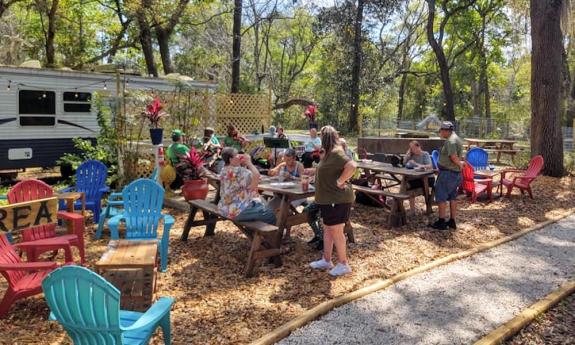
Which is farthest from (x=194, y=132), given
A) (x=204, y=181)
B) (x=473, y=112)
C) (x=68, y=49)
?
(x=473, y=112)

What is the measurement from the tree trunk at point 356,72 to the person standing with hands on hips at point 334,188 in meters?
18.7

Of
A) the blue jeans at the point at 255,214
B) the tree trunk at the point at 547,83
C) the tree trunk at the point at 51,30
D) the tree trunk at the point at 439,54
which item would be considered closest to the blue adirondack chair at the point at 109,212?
the blue jeans at the point at 255,214

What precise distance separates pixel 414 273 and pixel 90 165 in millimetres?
4503

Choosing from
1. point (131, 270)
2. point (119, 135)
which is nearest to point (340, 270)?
point (131, 270)

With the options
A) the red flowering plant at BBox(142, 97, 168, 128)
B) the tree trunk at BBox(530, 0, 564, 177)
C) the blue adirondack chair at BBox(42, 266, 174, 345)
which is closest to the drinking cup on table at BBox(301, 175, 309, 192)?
the blue adirondack chair at BBox(42, 266, 174, 345)

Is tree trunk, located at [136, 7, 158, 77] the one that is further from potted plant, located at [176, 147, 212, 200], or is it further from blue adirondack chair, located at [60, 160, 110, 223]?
blue adirondack chair, located at [60, 160, 110, 223]

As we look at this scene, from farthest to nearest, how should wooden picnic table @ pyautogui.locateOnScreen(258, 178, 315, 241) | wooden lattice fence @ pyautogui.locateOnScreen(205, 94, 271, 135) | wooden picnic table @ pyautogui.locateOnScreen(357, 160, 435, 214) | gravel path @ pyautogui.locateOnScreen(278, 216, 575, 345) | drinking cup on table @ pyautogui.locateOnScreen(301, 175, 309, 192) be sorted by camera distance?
wooden lattice fence @ pyautogui.locateOnScreen(205, 94, 271, 135)
wooden picnic table @ pyautogui.locateOnScreen(357, 160, 435, 214)
drinking cup on table @ pyautogui.locateOnScreen(301, 175, 309, 192)
wooden picnic table @ pyautogui.locateOnScreen(258, 178, 315, 241)
gravel path @ pyautogui.locateOnScreen(278, 216, 575, 345)

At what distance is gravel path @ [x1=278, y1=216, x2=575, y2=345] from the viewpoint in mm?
3576

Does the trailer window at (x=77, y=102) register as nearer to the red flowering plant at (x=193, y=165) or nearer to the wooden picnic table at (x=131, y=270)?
the red flowering plant at (x=193, y=165)

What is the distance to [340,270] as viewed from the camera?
4801 millimetres

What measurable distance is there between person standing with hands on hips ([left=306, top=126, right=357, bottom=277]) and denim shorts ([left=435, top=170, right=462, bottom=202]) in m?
2.37

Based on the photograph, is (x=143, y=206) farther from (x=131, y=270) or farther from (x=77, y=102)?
(x=77, y=102)

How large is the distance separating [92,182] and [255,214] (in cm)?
290

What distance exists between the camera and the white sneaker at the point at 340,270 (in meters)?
4.78
